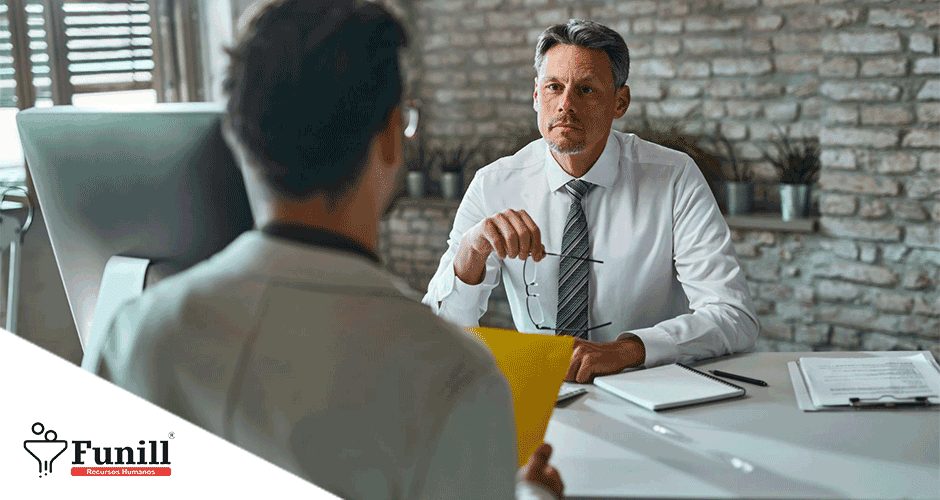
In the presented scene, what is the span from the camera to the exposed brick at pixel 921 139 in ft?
9.49

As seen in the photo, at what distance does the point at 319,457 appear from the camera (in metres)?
0.68

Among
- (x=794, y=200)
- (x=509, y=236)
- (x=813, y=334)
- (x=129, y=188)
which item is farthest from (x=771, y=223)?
(x=129, y=188)

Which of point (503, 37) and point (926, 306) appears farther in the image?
point (503, 37)

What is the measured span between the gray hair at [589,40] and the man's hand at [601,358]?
62 cm

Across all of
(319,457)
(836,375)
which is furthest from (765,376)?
(319,457)

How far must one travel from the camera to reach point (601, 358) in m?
1.35

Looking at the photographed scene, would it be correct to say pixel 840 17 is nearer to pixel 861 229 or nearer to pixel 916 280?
pixel 861 229

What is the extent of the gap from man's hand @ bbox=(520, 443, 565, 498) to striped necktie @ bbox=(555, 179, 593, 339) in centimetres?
85

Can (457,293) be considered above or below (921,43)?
below

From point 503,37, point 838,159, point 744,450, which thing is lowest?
point 744,450

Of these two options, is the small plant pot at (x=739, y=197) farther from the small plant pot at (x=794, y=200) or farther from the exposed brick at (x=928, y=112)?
the exposed brick at (x=928, y=112)

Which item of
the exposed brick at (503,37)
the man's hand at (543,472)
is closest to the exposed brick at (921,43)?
the exposed brick at (503,37)

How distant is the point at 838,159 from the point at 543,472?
2.65m

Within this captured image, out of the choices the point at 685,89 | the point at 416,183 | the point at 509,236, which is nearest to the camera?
the point at 509,236
